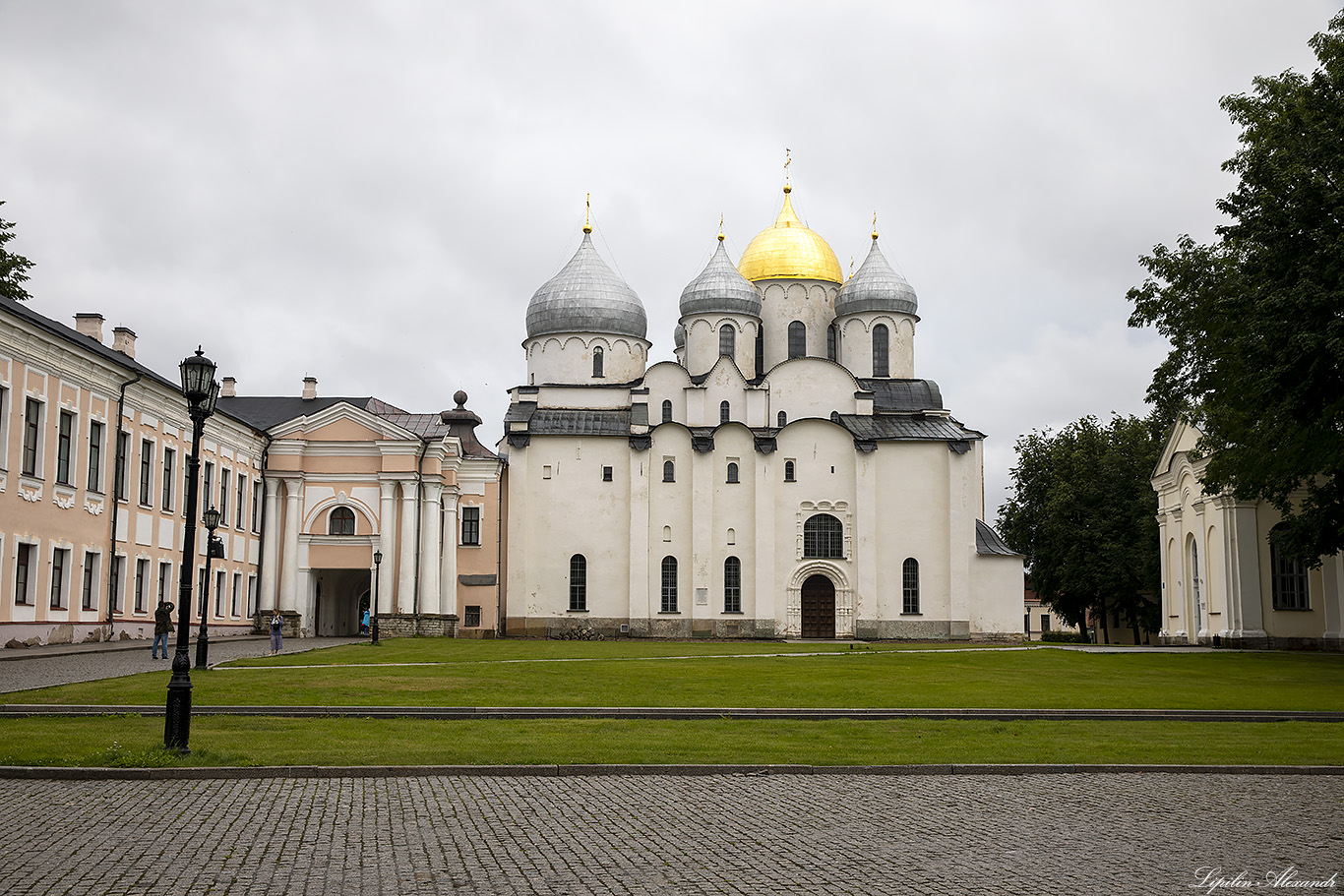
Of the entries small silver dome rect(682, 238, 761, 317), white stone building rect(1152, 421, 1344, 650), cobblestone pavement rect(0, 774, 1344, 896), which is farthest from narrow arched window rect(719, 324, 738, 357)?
cobblestone pavement rect(0, 774, 1344, 896)

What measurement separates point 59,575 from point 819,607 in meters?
32.4

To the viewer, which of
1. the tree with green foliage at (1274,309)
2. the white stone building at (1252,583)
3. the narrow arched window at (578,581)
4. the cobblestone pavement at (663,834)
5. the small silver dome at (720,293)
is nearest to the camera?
the cobblestone pavement at (663,834)

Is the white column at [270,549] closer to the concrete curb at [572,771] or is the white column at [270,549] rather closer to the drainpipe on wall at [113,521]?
the drainpipe on wall at [113,521]

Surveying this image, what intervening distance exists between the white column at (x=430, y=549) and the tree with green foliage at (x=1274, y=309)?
27750mm

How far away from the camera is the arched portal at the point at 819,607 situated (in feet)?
182

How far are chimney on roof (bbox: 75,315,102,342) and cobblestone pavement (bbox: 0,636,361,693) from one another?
1044cm

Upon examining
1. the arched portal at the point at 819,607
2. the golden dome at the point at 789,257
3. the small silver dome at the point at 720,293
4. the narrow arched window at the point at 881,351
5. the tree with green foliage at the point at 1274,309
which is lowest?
the arched portal at the point at 819,607

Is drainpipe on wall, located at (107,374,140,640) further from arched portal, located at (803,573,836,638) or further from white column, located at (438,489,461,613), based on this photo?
arched portal, located at (803,573,836,638)

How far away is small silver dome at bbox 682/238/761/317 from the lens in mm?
60500

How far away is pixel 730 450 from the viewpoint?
55.9 meters

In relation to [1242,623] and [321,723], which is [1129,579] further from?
[321,723]

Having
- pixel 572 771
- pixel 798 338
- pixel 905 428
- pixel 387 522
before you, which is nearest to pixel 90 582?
pixel 387 522

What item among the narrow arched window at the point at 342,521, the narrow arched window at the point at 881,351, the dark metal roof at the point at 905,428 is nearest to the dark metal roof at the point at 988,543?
the dark metal roof at the point at 905,428

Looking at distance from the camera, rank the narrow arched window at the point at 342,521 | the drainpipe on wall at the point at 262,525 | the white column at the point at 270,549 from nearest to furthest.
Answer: the white column at the point at 270,549 < the drainpipe on wall at the point at 262,525 < the narrow arched window at the point at 342,521
